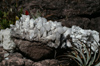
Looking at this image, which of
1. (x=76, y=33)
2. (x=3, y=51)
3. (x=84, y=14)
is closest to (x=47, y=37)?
(x=76, y=33)

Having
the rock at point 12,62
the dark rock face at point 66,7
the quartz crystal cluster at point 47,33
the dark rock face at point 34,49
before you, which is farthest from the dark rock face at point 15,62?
the dark rock face at point 66,7

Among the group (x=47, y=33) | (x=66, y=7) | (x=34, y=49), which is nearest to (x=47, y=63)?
(x=34, y=49)

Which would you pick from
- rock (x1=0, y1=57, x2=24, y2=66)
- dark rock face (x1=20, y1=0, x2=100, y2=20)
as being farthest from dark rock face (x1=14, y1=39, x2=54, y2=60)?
dark rock face (x1=20, y1=0, x2=100, y2=20)

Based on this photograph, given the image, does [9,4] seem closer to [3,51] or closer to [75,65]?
[3,51]

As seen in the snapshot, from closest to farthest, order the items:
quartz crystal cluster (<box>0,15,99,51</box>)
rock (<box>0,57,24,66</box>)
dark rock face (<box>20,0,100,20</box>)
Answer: rock (<box>0,57,24,66</box>), quartz crystal cluster (<box>0,15,99,51</box>), dark rock face (<box>20,0,100,20</box>)

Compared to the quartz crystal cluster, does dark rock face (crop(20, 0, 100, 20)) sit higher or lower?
higher

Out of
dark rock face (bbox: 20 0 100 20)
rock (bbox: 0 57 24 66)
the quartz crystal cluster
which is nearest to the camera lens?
rock (bbox: 0 57 24 66)

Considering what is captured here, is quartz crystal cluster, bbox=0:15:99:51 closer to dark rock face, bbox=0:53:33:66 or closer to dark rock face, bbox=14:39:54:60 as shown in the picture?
dark rock face, bbox=14:39:54:60

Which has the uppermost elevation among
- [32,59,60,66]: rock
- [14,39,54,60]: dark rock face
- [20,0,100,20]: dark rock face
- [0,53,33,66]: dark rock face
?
[20,0,100,20]: dark rock face

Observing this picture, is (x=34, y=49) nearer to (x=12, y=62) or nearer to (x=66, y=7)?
(x=12, y=62)
